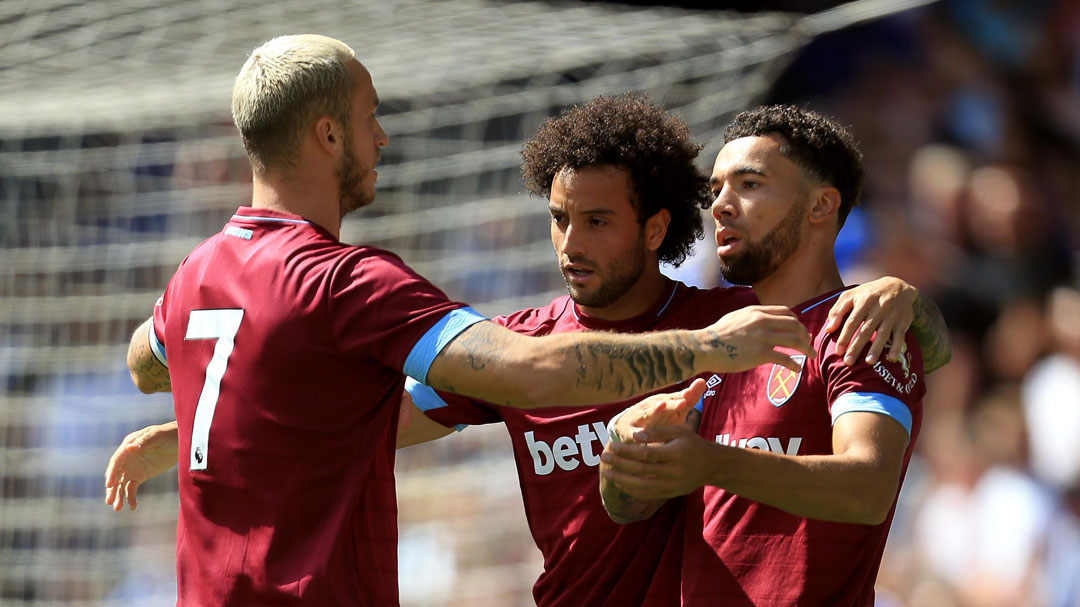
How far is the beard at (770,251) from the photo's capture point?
2.93 m

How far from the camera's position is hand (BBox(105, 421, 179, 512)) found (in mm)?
3221

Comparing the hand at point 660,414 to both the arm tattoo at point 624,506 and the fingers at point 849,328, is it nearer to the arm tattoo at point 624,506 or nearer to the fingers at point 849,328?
the arm tattoo at point 624,506

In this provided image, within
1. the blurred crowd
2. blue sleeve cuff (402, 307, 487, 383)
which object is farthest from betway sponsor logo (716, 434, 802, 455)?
the blurred crowd

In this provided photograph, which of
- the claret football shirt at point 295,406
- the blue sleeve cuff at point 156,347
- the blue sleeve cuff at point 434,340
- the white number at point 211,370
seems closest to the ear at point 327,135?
the claret football shirt at point 295,406

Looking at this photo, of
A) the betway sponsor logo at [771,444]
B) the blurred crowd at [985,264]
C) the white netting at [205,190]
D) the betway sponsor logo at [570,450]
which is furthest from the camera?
the white netting at [205,190]

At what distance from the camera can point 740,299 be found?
3.13m

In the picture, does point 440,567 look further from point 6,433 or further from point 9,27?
point 9,27

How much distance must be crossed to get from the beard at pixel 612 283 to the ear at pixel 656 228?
0.12 meters

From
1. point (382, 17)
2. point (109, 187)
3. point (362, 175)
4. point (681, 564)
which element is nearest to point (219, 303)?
point (362, 175)

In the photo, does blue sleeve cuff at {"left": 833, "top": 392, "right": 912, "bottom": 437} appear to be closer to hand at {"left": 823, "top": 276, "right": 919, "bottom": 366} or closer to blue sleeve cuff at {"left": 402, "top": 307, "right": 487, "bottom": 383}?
hand at {"left": 823, "top": 276, "right": 919, "bottom": 366}

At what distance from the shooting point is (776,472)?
2.41 meters

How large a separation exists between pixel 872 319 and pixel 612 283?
753 mm

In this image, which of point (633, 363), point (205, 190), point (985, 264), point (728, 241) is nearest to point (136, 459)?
point (633, 363)

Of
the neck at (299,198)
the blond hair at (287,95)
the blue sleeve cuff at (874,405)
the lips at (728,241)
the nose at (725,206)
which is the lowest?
the blue sleeve cuff at (874,405)
